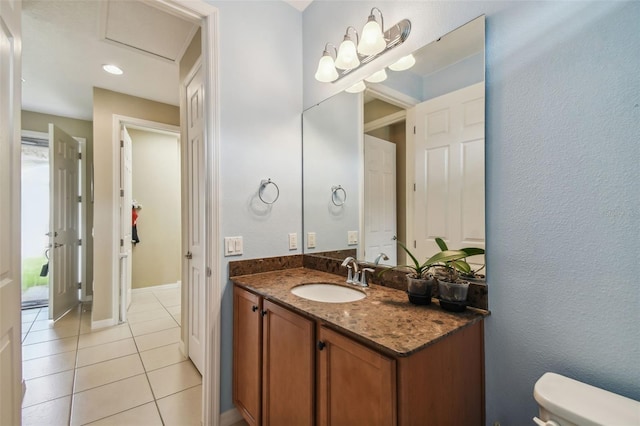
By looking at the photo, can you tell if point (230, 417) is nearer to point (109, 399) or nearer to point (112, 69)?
point (109, 399)

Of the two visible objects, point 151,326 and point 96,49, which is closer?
point 96,49

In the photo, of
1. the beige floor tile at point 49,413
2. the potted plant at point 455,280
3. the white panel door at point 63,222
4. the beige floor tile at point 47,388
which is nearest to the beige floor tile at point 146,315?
the white panel door at point 63,222

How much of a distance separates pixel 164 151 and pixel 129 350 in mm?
3109

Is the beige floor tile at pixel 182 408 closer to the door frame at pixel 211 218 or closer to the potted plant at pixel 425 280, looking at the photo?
the door frame at pixel 211 218

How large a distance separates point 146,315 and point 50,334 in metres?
0.85

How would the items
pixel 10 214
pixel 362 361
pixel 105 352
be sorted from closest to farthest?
1. pixel 362 361
2. pixel 10 214
3. pixel 105 352

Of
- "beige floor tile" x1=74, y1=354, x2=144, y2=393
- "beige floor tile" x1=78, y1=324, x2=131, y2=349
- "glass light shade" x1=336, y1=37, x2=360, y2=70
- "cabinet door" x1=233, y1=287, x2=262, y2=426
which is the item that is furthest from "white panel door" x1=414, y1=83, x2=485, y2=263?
"beige floor tile" x1=78, y1=324, x2=131, y2=349

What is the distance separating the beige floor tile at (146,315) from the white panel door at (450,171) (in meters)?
3.33

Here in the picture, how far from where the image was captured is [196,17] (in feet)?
5.34

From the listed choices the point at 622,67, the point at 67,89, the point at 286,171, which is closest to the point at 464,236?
the point at 622,67

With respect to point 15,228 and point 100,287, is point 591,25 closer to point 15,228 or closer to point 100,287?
point 15,228

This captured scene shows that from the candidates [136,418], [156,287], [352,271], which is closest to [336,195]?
[352,271]

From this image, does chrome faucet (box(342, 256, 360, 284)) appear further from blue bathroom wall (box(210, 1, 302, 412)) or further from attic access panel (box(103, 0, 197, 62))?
attic access panel (box(103, 0, 197, 62))

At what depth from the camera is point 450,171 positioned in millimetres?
1252
